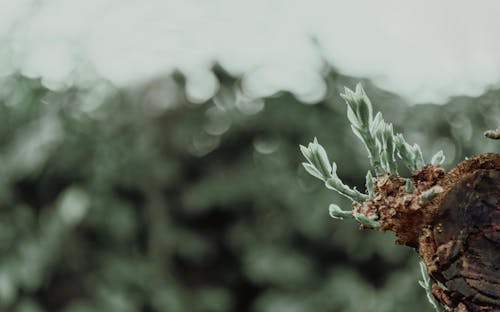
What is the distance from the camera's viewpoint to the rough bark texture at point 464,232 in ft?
2.15

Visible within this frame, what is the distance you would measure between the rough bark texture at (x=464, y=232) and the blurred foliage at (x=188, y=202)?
1879mm

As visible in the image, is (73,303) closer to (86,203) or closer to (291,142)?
(86,203)

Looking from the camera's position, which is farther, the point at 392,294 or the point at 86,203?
the point at 86,203

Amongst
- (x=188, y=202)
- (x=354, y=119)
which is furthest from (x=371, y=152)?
(x=188, y=202)

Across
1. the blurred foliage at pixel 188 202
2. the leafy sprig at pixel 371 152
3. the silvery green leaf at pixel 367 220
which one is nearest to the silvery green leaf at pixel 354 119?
the leafy sprig at pixel 371 152

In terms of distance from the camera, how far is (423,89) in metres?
2.60

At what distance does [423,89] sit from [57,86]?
137 centimetres

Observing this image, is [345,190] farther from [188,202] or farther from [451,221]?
[188,202]

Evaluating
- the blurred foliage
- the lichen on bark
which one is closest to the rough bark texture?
the lichen on bark

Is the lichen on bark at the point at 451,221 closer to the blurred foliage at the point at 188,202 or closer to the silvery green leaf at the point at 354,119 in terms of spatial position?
the silvery green leaf at the point at 354,119

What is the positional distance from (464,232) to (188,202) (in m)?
2.15

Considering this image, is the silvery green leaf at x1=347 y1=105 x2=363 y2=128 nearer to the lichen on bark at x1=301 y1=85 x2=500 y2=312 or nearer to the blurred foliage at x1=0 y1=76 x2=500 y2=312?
the lichen on bark at x1=301 y1=85 x2=500 y2=312

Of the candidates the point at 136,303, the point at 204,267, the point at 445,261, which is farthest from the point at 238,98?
the point at 445,261

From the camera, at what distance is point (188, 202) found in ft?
9.07
